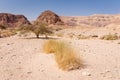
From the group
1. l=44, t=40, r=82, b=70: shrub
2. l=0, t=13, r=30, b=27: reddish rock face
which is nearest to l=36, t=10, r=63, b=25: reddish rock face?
l=0, t=13, r=30, b=27: reddish rock face

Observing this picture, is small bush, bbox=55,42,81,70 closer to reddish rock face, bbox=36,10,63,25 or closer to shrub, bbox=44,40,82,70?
shrub, bbox=44,40,82,70

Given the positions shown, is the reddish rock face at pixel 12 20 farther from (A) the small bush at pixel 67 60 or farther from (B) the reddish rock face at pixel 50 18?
(A) the small bush at pixel 67 60

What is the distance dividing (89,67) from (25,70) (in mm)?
2178

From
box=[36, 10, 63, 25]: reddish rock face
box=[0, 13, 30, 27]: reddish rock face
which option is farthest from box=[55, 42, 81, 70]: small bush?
box=[0, 13, 30, 27]: reddish rock face

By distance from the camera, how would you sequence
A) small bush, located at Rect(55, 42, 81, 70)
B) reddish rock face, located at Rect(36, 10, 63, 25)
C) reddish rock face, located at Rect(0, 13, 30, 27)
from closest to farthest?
small bush, located at Rect(55, 42, 81, 70)
reddish rock face, located at Rect(36, 10, 63, 25)
reddish rock face, located at Rect(0, 13, 30, 27)

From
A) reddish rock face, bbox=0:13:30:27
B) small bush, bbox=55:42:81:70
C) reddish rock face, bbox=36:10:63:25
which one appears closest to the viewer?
small bush, bbox=55:42:81:70

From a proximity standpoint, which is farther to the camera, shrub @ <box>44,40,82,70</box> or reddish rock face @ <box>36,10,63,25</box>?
reddish rock face @ <box>36,10,63,25</box>

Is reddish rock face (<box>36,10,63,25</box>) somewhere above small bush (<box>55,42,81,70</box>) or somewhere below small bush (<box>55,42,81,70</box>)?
above

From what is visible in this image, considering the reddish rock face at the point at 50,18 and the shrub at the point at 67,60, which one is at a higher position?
the reddish rock face at the point at 50,18

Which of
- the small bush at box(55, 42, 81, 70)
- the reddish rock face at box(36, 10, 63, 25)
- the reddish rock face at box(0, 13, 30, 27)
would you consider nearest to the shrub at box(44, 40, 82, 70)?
the small bush at box(55, 42, 81, 70)

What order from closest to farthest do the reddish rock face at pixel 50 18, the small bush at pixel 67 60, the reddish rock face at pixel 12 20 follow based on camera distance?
the small bush at pixel 67 60
the reddish rock face at pixel 50 18
the reddish rock face at pixel 12 20

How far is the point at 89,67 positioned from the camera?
884 cm

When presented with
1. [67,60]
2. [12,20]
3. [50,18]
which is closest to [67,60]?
[67,60]

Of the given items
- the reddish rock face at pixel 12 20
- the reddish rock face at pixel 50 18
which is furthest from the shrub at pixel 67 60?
the reddish rock face at pixel 12 20
